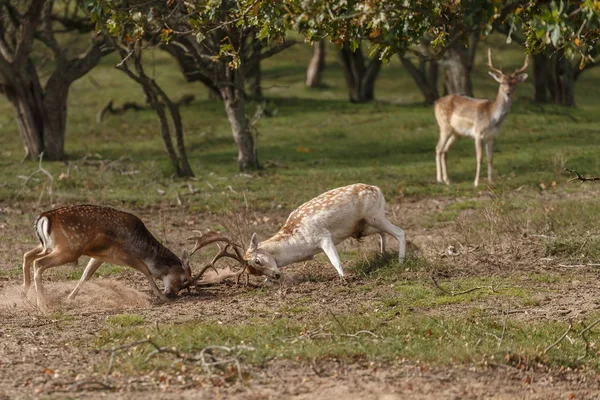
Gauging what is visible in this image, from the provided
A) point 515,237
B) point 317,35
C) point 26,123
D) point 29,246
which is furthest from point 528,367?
point 26,123

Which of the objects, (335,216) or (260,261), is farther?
(335,216)

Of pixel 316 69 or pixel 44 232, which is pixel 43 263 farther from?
pixel 316 69

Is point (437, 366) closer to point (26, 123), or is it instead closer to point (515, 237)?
point (515, 237)

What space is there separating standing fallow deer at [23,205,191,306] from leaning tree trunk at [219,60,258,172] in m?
9.16

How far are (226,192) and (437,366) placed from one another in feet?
37.1

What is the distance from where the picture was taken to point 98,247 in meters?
11.5

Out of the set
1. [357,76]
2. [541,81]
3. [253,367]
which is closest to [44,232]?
[253,367]

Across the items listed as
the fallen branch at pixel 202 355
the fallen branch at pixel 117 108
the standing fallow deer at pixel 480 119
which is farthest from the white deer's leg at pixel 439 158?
the fallen branch at pixel 202 355

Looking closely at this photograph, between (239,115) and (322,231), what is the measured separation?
9642 mm

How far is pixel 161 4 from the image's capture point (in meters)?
17.1

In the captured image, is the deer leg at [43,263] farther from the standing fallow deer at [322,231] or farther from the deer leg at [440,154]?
the deer leg at [440,154]

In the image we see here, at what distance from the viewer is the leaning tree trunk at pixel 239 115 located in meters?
20.8

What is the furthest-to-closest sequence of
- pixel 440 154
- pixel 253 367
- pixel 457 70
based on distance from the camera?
pixel 457 70 → pixel 440 154 → pixel 253 367

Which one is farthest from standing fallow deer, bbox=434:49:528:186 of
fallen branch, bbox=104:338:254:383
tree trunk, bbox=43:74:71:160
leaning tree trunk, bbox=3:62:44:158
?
fallen branch, bbox=104:338:254:383
